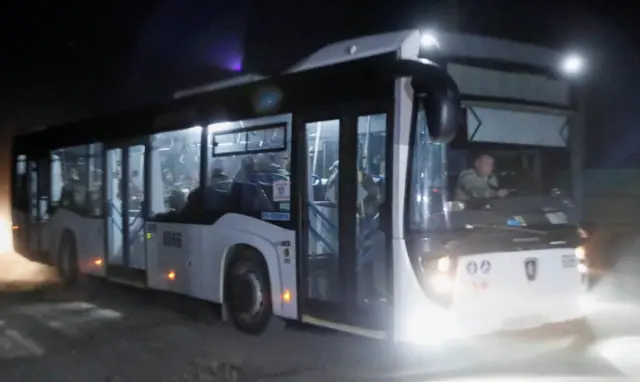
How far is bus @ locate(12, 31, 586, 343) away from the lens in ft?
24.5

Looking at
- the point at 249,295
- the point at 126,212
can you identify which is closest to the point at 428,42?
the point at 249,295

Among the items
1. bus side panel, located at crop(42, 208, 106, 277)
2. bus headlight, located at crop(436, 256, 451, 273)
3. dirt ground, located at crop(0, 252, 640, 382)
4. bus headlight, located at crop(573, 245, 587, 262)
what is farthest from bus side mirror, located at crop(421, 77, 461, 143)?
bus side panel, located at crop(42, 208, 106, 277)

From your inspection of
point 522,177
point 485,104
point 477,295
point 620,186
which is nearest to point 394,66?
point 485,104

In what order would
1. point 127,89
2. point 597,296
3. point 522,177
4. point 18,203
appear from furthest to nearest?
point 127,89
point 18,203
point 597,296
point 522,177

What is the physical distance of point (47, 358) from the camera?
8805 mm

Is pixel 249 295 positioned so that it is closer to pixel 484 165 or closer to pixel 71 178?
pixel 484 165

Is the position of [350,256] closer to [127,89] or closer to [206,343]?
[206,343]

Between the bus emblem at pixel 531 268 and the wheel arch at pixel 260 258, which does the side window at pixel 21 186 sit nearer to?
the wheel arch at pixel 260 258

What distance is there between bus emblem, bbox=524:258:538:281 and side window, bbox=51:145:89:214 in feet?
28.0

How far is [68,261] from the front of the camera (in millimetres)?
14711

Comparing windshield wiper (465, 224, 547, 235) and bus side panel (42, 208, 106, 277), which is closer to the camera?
windshield wiper (465, 224, 547, 235)

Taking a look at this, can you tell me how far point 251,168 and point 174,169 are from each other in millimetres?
2021

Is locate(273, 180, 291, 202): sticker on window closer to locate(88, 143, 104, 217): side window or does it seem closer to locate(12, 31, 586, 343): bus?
locate(12, 31, 586, 343): bus

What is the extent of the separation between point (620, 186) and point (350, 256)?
1855cm
